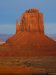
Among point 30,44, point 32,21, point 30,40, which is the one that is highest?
point 32,21

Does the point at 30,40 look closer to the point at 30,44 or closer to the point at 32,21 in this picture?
the point at 30,44

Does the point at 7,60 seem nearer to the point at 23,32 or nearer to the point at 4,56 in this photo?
the point at 4,56

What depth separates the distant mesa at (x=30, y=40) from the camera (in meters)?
115

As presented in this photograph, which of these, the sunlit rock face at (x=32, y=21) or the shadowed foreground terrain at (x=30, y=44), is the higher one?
the sunlit rock face at (x=32, y=21)

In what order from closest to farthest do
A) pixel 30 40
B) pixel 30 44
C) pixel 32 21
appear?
pixel 30 44 → pixel 30 40 → pixel 32 21

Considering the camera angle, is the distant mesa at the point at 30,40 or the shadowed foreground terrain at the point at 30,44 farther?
the distant mesa at the point at 30,40

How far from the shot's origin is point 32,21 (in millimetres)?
122438

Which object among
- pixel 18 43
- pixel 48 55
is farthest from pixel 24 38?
pixel 48 55

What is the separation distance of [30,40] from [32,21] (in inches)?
251

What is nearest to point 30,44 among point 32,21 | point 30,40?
point 30,40

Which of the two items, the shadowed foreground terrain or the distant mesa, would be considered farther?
the distant mesa

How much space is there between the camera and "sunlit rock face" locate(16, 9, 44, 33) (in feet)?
398

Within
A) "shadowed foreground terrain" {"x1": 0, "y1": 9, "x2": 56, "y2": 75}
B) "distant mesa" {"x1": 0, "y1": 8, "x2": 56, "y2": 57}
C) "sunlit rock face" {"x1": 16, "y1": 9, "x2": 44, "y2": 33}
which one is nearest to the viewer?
"shadowed foreground terrain" {"x1": 0, "y1": 9, "x2": 56, "y2": 75}

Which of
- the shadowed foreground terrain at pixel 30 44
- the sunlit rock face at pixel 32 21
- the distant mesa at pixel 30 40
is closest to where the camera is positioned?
the shadowed foreground terrain at pixel 30 44
